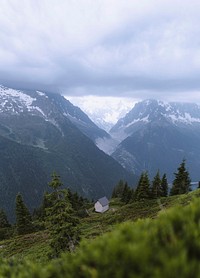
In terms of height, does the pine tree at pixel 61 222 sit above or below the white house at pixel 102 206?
above

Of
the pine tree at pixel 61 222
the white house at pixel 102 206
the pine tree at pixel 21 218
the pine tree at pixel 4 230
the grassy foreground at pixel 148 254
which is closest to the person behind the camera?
the grassy foreground at pixel 148 254

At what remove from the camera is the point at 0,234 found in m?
74.1

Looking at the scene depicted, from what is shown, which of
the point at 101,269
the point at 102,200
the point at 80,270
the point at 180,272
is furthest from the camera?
the point at 102,200

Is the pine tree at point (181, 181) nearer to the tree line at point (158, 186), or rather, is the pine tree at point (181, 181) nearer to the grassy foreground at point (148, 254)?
the tree line at point (158, 186)

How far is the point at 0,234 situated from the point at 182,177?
50.7 metres

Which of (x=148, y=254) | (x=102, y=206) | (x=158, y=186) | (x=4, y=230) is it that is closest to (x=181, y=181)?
(x=158, y=186)

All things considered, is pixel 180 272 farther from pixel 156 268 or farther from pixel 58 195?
pixel 58 195

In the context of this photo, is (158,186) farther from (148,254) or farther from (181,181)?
(148,254)

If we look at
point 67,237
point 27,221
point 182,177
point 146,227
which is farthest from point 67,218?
point 182,177

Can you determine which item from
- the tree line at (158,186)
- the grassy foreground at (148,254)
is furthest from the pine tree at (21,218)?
the grassy foreground at (148,254)

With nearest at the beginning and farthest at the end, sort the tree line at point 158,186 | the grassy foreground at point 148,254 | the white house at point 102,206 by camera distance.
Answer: the grassy foreground at point 148,254, the tree line at point 158,186, the white house at point 102,206

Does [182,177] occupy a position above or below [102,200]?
above

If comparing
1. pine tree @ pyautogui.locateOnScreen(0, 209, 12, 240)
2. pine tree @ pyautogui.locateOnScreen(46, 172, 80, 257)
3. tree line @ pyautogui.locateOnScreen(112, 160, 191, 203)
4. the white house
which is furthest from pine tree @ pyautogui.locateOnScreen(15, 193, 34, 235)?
pine tree @ pyautogui.locateOnScreen(46, 172, 80, 257)

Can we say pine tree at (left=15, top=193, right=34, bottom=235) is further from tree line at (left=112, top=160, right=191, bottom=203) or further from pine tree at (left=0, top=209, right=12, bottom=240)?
tree line at (left=112, top=160, right=191, bottom=203)
